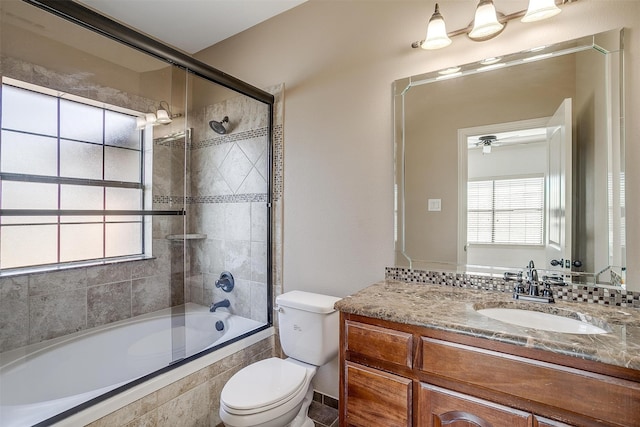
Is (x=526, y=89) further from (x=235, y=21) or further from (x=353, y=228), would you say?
(x=235, y=21)

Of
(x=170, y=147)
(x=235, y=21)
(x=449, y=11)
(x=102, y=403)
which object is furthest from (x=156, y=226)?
(x=449, y=11)

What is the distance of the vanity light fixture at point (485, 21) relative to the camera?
50.4 inches

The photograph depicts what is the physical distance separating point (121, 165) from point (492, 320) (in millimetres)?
2438

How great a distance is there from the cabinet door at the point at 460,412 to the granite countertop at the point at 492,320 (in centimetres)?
23

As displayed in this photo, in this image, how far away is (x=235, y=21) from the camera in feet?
7.61

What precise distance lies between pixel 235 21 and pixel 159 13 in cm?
54

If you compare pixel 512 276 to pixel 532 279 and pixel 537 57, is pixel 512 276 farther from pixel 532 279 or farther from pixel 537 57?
pixel 537 57

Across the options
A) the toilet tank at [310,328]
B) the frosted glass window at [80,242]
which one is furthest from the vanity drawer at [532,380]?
the frosted glass window at [80,242]

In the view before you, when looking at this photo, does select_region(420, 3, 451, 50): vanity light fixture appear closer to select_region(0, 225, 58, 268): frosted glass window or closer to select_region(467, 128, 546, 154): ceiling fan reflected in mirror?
select_region(467, 128, 546, 154): ceiling fan reflected in mirror

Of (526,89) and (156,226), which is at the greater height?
(526,89)

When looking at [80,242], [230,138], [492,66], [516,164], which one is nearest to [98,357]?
[80,242]

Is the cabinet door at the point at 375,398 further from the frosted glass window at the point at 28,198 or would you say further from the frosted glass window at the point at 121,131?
the frosted glass window at the point at 121,131

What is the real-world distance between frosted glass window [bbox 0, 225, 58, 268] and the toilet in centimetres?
136

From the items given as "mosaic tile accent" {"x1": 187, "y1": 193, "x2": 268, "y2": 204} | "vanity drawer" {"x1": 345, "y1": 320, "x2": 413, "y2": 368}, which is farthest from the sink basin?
"mosaic tile accent" {"x1": 187, "y1": 193, "x2": 268, "y2": 204}
